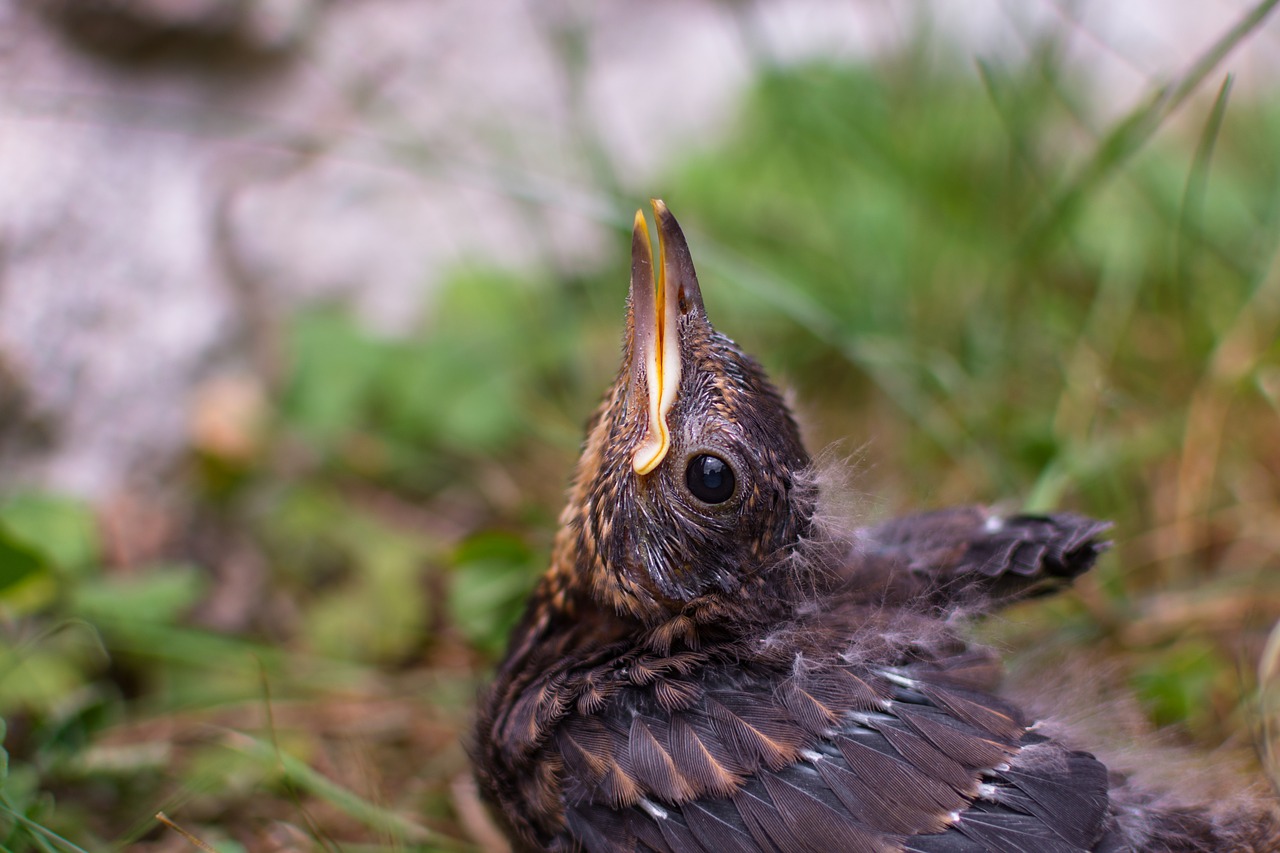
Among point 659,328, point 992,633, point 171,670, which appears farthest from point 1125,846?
point 171,670

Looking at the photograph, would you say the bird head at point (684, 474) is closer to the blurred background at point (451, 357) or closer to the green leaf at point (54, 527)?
the blurred background at point (451, 357)

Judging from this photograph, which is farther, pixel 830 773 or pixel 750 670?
pixel 750 670

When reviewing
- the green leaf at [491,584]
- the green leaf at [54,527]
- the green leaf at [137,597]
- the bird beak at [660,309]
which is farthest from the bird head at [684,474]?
the green leaf at [54,527]

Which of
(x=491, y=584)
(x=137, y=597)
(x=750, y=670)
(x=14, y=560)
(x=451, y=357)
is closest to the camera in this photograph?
(x=750, y=670)

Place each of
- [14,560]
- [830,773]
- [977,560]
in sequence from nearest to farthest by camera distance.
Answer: [830,773]
[977,560]
[14,560]

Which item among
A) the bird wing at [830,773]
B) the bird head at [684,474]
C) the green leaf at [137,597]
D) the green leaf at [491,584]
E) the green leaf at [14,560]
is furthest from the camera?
the green leaf at [491,584]

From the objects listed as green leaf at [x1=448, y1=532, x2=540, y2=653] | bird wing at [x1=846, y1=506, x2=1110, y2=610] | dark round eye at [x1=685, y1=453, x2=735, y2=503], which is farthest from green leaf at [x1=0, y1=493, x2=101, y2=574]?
bird wing at [x1=846, y1=506, x2=1110, y2=610]

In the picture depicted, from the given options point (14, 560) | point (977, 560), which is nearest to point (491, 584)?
point (14, 560)

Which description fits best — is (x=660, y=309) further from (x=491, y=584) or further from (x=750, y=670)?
(x=491, y=584)

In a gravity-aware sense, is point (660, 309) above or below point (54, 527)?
above
